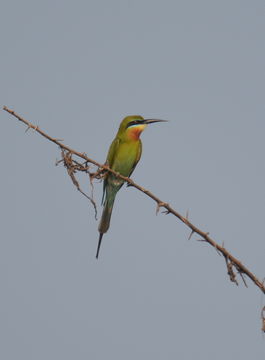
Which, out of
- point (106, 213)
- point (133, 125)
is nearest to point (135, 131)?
point (133, 125)

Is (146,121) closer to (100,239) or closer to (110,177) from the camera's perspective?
(110,177)

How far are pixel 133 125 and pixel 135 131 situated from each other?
0.06m

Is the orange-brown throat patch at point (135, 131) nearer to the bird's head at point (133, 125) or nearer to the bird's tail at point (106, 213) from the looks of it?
the bird's head at point (133, 125)

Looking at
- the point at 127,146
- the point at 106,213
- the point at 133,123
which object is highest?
the point at 133,123

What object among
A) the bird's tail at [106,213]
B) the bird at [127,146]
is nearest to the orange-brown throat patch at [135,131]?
the bird at [127,146]

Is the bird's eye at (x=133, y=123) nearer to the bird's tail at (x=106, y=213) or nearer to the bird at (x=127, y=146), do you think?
the bird at (x=127, y=146)

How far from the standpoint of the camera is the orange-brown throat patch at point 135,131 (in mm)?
5239

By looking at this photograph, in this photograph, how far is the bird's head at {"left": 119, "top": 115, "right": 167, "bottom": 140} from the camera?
5223 millimetres

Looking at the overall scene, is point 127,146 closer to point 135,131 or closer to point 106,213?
point 135,131

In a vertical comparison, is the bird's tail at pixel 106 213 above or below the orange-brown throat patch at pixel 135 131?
below

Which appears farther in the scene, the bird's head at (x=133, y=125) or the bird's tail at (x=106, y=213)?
the bird's head at (x=133, y=125)

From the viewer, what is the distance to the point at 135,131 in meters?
5.29

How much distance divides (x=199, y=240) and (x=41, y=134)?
774mm

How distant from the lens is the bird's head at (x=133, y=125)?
17.1 feet
